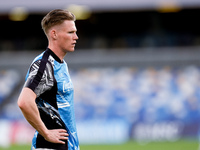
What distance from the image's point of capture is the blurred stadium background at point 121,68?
17.5 meters

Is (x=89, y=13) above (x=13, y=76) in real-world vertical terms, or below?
above

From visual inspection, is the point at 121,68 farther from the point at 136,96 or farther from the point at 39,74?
the point at 39,74

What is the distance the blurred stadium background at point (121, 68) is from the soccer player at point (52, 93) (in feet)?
39.9

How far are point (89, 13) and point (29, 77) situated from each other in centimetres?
2092

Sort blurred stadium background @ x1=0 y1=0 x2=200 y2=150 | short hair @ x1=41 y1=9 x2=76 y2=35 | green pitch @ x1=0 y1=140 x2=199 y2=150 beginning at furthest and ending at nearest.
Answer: blurred stadium background @ x1=0 y1=0 x2=200 y2=150
green pitch @ x1=0 y1=140 x2=199 y2=150
short hair @ x1=41 y1=9 x2=76 y2=35

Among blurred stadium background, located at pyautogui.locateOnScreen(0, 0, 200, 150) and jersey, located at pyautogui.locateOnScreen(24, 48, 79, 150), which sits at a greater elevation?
blurred stadium background, located at pyautogui.locateOnScreen(0, 0, 200, 150)

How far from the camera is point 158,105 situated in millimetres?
18500

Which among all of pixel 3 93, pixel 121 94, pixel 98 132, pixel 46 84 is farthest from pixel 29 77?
pixel 3 93

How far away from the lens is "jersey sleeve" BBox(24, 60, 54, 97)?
436 centimetres

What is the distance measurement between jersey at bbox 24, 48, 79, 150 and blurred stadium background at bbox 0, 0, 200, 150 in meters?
12.1

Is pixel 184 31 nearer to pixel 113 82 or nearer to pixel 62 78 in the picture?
pixel 113 82

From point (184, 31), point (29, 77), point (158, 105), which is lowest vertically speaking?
point (29, 77)

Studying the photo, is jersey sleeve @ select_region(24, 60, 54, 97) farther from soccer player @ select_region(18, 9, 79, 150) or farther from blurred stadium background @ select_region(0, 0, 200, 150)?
blurred stadium background @ select_region(0, 0, 200, 150)

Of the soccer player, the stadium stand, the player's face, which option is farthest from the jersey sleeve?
the stadium stand
